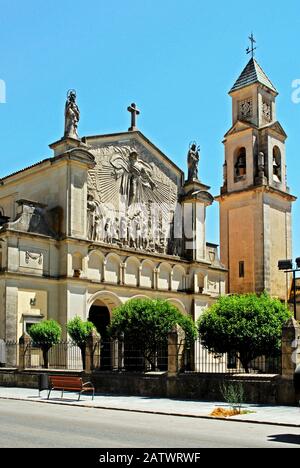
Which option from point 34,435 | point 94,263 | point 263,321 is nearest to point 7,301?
point 94,263

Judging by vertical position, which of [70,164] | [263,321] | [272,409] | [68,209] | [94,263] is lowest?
[272,409]

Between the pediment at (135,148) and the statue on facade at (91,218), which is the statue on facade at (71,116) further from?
the statue on facade at (91,218)

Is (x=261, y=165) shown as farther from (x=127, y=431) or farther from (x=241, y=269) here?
(x=127, y=431)

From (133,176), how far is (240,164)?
12278 mm

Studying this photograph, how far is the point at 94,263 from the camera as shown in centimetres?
3650

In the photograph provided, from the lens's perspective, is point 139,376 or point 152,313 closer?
point 139,376

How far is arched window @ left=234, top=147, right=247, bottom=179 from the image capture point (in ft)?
161

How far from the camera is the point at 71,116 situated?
3662cm

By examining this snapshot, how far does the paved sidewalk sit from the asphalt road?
0.72 m

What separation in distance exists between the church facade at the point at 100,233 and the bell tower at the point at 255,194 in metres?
3.15

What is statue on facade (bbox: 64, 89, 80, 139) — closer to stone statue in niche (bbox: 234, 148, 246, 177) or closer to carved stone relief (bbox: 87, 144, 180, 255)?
carved stone relief (bbox: 87, 144, 180, 255)

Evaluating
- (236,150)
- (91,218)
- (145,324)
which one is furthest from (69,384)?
(236,150)

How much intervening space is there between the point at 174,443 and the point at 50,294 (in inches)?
942
